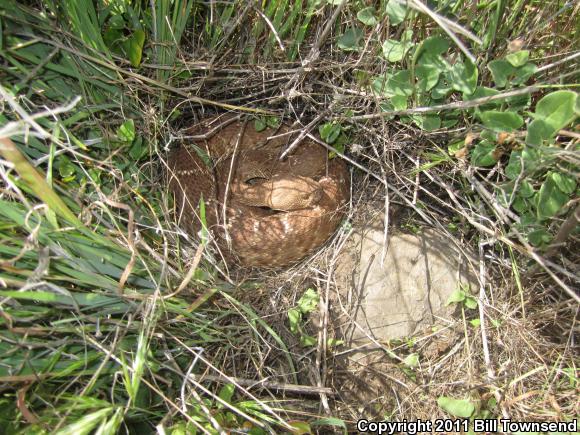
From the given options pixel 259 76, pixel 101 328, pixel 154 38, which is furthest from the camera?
pixel 259 76

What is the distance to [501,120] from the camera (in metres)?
1.84

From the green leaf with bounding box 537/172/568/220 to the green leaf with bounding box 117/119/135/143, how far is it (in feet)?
6.32

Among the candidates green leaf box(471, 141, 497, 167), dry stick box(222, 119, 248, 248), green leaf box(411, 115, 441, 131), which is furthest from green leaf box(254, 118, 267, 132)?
green leaf box(471, 141, 497, 167)

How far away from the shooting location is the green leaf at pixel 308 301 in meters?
2.36

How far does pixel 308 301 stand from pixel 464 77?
134 cm

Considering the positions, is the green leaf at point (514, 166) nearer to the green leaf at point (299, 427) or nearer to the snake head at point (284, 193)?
the snake head at point (284, 193)

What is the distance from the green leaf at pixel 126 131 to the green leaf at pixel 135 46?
0.30 meters

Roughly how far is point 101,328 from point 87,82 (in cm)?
124

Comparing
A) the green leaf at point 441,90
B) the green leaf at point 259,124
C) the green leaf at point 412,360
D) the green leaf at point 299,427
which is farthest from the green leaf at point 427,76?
the green leaf at point 299,427

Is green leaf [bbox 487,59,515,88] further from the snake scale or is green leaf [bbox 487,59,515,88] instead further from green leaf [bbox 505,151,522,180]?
the snake scale

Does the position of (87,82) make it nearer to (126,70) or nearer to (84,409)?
(126,70)

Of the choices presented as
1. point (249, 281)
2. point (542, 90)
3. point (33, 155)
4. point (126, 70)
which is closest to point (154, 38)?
point (126, 70)

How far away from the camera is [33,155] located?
2.02 meters

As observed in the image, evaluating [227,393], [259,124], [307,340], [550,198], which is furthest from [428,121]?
[227,393]
